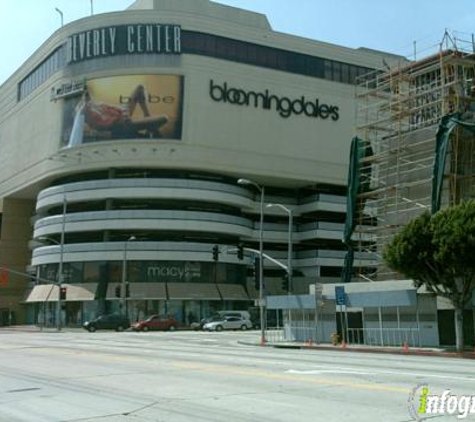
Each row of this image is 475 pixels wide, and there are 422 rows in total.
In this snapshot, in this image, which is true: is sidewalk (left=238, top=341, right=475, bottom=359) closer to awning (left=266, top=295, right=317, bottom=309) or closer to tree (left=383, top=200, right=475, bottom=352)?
tree (left=383, top=200, right=475, bottom=352)

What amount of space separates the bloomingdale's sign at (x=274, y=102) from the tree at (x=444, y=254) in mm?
54633

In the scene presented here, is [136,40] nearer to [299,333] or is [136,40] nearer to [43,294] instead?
[43,294]

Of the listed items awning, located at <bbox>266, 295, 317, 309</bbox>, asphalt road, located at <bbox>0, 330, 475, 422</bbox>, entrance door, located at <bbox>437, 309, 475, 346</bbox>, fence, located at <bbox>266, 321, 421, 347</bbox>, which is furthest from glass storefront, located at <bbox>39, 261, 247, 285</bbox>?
asphalt road, located at <bbox>0, 330, 475, 422</bbox>

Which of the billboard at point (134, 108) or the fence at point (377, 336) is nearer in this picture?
the fence at point (377, 336)

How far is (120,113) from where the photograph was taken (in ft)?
264

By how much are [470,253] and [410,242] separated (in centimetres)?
286

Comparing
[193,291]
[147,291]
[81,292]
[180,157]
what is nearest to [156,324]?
[147,291]

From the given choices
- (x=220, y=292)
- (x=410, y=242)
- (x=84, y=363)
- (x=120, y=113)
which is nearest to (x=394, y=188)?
(x=410, y=242)

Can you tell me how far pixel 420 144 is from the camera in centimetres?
4338

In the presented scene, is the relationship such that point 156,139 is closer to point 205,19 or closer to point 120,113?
point 120,113

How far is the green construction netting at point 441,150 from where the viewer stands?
38438 millimetres

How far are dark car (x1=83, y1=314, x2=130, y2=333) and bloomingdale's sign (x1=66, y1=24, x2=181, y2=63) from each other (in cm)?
3423

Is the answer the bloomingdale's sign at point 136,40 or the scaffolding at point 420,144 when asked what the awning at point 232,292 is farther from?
the scaffolding at point 420,144

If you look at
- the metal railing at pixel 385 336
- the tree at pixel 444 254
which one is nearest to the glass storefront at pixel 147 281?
the metal railing at pixel 385 336
